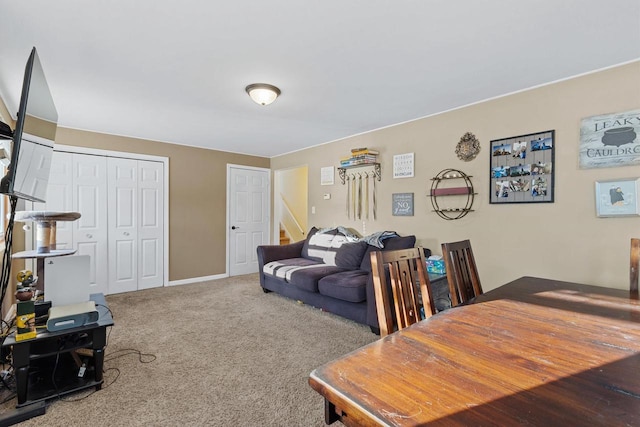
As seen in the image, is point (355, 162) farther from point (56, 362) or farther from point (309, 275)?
point (56, 362)

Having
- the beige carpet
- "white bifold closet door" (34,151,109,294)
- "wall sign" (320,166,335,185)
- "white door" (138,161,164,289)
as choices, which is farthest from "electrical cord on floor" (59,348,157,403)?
"wall sign" (320,166,335,185)

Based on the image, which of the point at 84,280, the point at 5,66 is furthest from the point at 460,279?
the point at 5,66

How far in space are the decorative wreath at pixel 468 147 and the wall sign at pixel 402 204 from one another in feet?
2.41

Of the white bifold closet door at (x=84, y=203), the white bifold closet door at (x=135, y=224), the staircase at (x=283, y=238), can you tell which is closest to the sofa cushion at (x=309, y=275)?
the white bifold closet door at (x=135, y=224)

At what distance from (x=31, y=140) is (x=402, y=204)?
336 centimetres

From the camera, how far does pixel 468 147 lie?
3.16 metres

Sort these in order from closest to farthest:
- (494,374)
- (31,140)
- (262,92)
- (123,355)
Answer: (494,374), (31,140), (123,355), (262,92)

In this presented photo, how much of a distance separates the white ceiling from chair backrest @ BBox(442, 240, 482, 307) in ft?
4.40

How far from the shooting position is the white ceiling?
5.60 feet

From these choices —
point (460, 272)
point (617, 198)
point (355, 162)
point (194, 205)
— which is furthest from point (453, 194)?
point (194, 205)

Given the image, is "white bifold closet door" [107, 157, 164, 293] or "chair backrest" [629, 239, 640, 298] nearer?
"chair backrest" [629, 239, 640, 298]

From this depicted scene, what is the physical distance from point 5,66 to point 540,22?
373cm

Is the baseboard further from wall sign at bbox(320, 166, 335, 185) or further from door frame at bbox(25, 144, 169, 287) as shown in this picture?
→ wall sign at bbox(320, 166, 335, 185)

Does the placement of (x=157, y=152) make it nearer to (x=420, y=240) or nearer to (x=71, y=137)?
(x=71, y=137)
